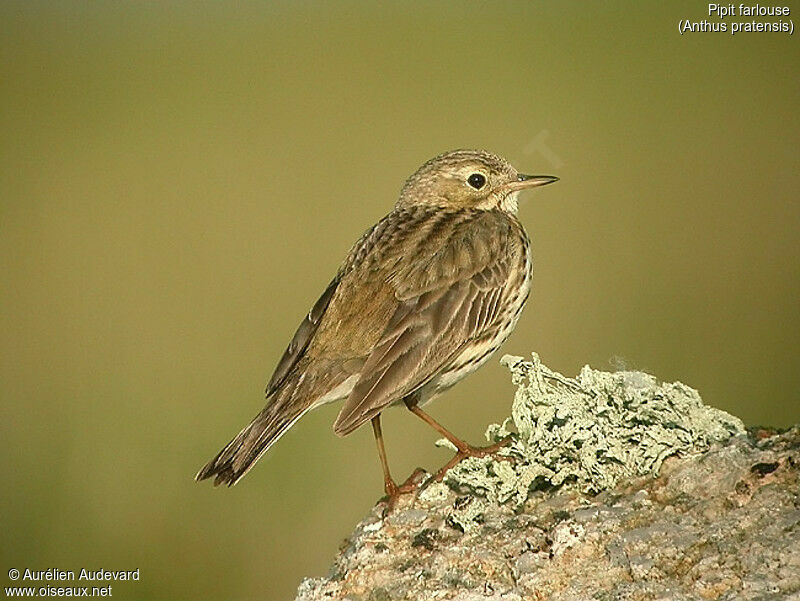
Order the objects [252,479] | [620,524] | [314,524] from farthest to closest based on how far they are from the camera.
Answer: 1. [252,479]
2. [314,524]
3. [620,524]

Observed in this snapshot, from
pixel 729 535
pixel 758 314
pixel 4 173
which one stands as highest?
pixel 4 173

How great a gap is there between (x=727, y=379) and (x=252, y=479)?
4012mm

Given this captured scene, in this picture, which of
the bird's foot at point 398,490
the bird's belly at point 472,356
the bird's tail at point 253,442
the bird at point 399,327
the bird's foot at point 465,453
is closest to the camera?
the bird's foot at point 398,490

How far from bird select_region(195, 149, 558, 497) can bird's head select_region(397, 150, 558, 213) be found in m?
0.30

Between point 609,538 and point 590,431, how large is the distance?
2.35 feet

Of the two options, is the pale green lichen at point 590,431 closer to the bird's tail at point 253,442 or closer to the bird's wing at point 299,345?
the bird's tail at point 253,442

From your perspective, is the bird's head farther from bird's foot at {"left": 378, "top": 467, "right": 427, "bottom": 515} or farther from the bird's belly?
bird's foot at {"left": 378, "top": 467, "right": 427, "bottom": 515}

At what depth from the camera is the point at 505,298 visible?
22.7 ft

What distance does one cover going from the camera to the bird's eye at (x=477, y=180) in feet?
25.8

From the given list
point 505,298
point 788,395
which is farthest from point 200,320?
point 505,298

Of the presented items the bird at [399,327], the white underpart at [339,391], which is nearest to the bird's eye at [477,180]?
the bird at [399,327]

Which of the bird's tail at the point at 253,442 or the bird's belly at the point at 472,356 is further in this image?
the bird's belly at the point at 472,356

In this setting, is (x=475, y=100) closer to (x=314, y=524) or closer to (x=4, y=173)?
(x=4, y=173)

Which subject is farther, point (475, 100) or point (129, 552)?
point (475, 100)
